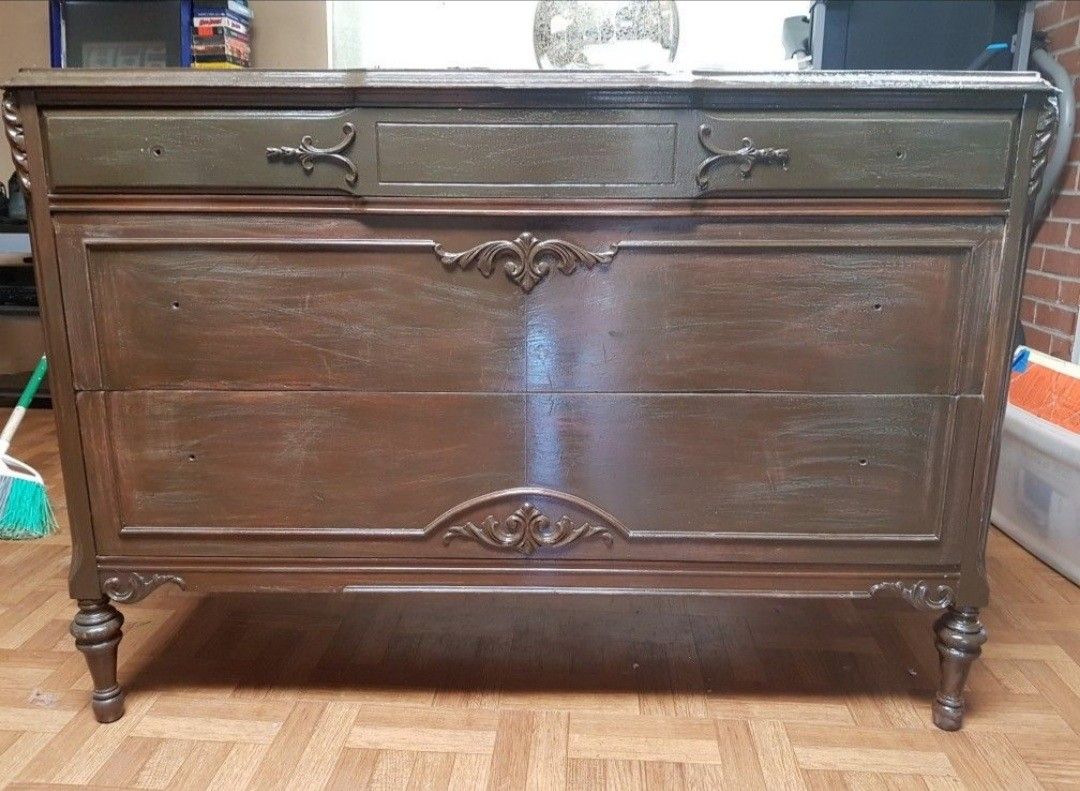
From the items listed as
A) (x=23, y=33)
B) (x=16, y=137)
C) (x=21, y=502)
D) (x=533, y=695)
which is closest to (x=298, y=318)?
(x=16, y=137)

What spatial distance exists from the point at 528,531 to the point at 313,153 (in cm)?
59

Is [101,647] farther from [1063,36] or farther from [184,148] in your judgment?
[1063,36]

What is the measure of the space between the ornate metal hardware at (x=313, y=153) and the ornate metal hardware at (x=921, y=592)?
0.94 meters

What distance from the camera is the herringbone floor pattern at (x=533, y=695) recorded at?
1170mm

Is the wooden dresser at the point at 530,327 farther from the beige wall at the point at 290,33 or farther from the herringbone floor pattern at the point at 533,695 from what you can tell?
the beige wall at the point at 290,33

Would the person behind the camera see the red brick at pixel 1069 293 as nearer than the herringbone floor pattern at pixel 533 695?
No

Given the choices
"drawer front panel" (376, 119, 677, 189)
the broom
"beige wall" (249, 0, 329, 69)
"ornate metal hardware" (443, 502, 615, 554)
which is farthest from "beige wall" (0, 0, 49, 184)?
"ornate metal hardware" (443, 502, 615, 554)

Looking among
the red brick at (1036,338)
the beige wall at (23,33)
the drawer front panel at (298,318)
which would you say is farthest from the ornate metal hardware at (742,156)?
the beige wall at (23,33)

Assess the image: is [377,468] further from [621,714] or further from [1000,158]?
[1000,158]

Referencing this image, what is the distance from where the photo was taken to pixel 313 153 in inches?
42.0

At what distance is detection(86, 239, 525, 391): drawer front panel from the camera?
3.66ft

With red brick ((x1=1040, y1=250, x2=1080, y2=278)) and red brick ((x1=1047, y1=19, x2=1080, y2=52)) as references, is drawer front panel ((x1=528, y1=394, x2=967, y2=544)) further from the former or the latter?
red brick ((x1=1047, y1=19, x2=1080, y2=52))

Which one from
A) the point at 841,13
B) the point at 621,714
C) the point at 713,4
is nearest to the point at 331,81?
the point at 621,714

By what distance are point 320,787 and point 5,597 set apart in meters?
0.91
